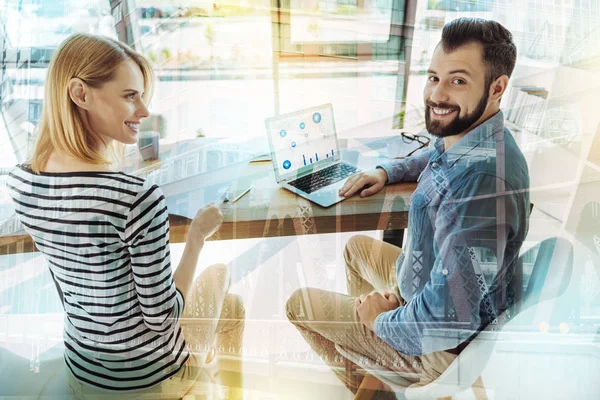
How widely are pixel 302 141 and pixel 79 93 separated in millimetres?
498

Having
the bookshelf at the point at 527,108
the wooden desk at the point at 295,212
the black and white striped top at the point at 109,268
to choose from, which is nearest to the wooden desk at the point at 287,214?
the wooden desk at the point at 295,212

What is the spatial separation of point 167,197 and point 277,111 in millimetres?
320

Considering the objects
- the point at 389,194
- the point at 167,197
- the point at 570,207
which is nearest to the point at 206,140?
the point at 167,197

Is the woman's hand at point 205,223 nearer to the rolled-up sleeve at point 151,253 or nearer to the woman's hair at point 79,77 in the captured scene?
the rolled-up sleeve at point 151,253

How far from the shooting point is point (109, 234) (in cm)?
117

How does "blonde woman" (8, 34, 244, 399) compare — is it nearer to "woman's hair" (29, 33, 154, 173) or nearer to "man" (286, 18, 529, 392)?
"woman's hair" (29, 33, 154, 173)

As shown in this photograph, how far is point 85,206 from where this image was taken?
3.82ft

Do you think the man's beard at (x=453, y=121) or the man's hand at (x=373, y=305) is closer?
the man's beard at (x=453, y=121)

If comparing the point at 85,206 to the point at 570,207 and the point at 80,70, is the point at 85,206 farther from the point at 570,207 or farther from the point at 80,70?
the point at 570,207

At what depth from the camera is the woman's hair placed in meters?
1.14

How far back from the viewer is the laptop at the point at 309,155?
1.27 m

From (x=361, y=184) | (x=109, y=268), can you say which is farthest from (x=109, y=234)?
(x=361, y=184)

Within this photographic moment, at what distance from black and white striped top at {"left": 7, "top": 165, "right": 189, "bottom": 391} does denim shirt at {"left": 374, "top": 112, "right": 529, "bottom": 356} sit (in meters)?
0.54

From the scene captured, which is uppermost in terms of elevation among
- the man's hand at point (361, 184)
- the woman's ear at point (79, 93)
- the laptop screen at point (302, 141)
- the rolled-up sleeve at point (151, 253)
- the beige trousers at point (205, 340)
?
the woman's ear at point (79, 93)
